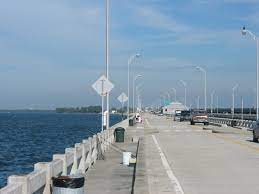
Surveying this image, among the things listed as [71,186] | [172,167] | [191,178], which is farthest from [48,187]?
[172,167]

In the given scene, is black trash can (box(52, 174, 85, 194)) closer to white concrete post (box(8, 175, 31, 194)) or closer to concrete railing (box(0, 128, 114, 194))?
concrete railing (box(0, 128, 114, 194))

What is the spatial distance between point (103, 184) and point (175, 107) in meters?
164

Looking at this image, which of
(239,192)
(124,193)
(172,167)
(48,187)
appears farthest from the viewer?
(172,167)

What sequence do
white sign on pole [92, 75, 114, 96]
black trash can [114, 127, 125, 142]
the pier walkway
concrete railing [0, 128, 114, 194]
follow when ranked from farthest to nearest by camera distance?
black trash can [114, 127, 125, 142] → white sign on pole [92, 75, 114, 96] → the pier walkway → concrete railing [0, 128, 114, 194]

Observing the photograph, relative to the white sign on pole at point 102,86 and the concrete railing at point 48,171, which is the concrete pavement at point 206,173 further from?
the white sign on pole at point 102,86

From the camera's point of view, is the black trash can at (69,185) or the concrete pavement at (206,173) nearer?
the black trash can at (69,185)

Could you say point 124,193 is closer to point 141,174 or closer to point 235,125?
point 141,174

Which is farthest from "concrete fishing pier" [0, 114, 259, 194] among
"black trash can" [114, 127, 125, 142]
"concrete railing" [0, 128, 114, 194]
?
"black trash can" [114, 127, 125, 142]

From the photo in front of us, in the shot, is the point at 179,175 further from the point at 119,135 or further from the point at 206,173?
the point at 119,135

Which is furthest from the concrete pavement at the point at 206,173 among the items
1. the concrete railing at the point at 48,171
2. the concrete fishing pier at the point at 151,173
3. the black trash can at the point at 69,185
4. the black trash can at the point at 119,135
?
the black trash can at the point at 119,135

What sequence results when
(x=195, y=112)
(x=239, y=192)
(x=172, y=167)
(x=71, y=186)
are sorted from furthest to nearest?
(x=195, y=112) < (x=172, y=167) < (x=239, y=192) < (x=71, y=186)

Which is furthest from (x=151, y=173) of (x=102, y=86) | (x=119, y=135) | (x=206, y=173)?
(x=119, y=135)

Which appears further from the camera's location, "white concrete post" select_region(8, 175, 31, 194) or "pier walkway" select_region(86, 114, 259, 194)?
"pier walkway" select_region(86, 114, 259, 194)

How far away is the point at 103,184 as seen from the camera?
16.7m
